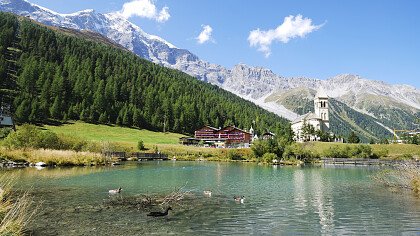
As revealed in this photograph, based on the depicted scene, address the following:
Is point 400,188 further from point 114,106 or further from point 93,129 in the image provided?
point 114,106

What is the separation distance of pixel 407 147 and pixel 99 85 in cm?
14373

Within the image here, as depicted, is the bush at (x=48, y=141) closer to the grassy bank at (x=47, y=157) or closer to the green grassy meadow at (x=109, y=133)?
the grassy bank at (x=47, y=157)

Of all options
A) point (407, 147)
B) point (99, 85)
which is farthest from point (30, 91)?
point (407, 147)

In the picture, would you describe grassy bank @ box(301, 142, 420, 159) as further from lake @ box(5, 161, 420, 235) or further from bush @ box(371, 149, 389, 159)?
lake @ box(5, 161, 420, 235)

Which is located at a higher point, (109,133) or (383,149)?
(109,133)

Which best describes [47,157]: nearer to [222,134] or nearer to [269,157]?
[269,157]

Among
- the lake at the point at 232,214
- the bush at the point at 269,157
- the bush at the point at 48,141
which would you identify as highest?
the bush at the point at 48,141

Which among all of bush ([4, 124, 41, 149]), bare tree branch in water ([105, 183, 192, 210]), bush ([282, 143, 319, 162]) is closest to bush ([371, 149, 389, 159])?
bush ([282, 143, 319, 162])

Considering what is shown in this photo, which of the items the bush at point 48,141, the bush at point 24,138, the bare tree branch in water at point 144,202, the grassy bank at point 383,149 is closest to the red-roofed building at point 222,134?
the grassy bank at point 383,149

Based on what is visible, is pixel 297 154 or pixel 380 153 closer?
pixel 297 154

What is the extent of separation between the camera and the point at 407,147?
5645 inches

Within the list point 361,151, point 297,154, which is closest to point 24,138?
point 297,154

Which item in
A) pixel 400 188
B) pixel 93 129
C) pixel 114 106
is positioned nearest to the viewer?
pixel 400 188

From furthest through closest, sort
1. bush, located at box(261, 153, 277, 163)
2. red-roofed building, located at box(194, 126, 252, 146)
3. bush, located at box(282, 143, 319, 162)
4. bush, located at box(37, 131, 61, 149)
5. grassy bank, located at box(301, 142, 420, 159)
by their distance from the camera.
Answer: red-roofed building, located at box(194, 126, 252, 146) < grassy bank, located at box(301, 142, 420, 159) < bush, located at box(282, 143, 319, 162) < bush, located at box(261, 153, 277, 163) < bush, located at box(37, 131, 61, 149)
